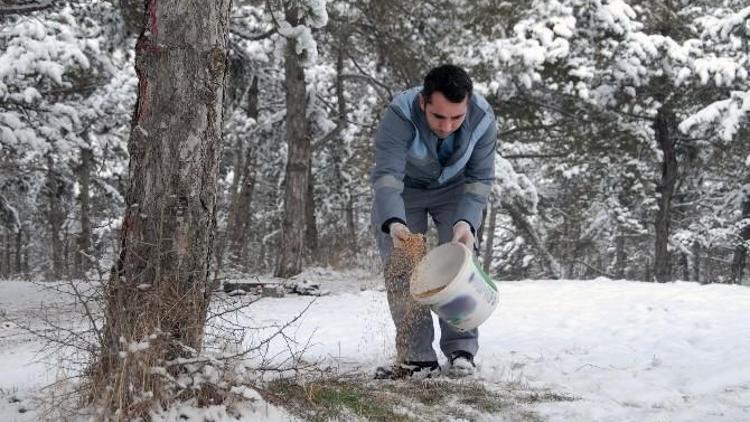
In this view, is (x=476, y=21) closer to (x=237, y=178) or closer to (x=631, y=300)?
(x=631, y=300)

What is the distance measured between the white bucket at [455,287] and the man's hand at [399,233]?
7.0 inches

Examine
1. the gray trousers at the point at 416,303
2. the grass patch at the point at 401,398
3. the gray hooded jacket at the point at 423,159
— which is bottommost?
the grass patch at the point at 401,398

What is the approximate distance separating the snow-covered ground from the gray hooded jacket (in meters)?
0.89

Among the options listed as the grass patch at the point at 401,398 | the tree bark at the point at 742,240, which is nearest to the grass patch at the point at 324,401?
the grass patch at the point at 401,398

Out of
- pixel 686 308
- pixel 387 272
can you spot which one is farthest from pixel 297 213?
pixel 387 272

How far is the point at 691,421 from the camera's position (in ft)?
9.98

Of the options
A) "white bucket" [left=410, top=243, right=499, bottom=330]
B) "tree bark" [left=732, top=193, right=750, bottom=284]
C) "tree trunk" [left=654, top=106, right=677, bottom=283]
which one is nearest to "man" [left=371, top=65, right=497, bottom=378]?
"white bucket" [left=410, top=243, right=499, bottom=330]

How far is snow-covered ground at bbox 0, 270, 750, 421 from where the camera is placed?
3352 millimetres

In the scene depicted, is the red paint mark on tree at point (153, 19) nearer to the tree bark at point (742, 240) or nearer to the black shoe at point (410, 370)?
the black shoe at point (410, 370)

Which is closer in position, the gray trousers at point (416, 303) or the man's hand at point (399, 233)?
the man's hand at point (399, 233)

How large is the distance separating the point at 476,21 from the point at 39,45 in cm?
647

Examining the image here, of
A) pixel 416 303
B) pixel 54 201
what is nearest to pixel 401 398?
pixel 416 303

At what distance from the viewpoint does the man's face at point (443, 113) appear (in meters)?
3.43

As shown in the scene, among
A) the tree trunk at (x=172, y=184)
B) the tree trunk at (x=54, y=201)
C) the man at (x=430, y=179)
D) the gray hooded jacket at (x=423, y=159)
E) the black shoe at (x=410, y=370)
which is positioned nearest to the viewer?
the tree trunk at (x=172, y=184)
